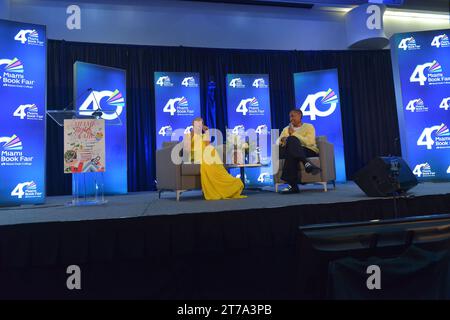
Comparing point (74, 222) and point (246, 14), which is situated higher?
point (246, 14)

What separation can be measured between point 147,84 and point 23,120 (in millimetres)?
2653

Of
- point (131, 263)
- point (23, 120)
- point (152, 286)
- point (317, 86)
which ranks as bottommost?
point (152, 286)

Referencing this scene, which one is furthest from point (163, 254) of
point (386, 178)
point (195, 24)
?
point (195, 24)

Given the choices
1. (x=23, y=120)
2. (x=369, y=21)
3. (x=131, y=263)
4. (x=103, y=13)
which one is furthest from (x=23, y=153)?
(x=369, y=21)

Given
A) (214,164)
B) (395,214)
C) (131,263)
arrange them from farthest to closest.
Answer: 1. (214,164)
2. (395,214)
3. (131,263)

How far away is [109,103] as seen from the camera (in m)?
4.38

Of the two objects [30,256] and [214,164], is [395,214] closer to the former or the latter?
[214,164]

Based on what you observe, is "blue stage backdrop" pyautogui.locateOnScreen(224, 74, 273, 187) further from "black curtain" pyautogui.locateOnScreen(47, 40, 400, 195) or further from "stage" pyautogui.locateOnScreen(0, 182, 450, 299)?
"stage" pyautogui.locateOnScreen(0, 182, 450, 299)

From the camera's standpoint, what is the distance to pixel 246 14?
19.5 feet

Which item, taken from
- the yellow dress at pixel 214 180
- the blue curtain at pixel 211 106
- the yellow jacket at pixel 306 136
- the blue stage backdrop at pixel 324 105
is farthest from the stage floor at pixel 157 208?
the blue curtain at pixel 211 106

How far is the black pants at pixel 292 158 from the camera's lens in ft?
10.4

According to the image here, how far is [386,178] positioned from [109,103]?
3782mm

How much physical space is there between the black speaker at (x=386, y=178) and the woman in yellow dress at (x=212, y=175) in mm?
A: 1214

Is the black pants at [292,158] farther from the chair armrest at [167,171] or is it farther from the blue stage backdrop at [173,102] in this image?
the blue stage backdrop at [173,102]
